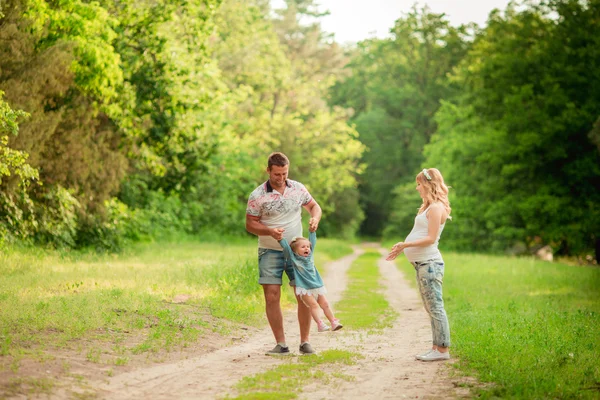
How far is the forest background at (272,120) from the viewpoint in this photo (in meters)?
18.1

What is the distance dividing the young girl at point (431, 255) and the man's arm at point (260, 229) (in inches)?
52.5

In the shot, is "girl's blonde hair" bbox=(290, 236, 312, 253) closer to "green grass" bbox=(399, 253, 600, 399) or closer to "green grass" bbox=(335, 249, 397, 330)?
"green grass" bbox=(399, 253, 600, 399)

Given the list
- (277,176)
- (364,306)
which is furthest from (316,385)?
(364,306)

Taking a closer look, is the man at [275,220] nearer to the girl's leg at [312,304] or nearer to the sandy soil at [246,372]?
the girl's leg at [312,304]

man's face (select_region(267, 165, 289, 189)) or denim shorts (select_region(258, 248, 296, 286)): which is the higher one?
man's face (select_region(267, 165, 289, 189))

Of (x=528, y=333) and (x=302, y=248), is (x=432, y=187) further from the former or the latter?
(x=528, y=333)

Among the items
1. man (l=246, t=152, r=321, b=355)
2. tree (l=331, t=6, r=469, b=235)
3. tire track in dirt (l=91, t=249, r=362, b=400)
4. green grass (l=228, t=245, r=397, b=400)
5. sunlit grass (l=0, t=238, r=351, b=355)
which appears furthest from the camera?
tree (l=331, t=6, r=469, b=235)

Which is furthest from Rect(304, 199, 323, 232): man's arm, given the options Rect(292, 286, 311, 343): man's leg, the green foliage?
the green foliage

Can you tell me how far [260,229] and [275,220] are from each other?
244 mm

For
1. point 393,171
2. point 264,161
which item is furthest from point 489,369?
point 393,171

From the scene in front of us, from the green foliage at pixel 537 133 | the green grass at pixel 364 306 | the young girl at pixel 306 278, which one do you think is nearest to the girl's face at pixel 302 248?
the young girl at pixel 306 278

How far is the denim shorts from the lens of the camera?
29.1 feet

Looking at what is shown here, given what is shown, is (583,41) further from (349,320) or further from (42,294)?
(42,294)

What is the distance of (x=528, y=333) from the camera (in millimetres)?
10523
